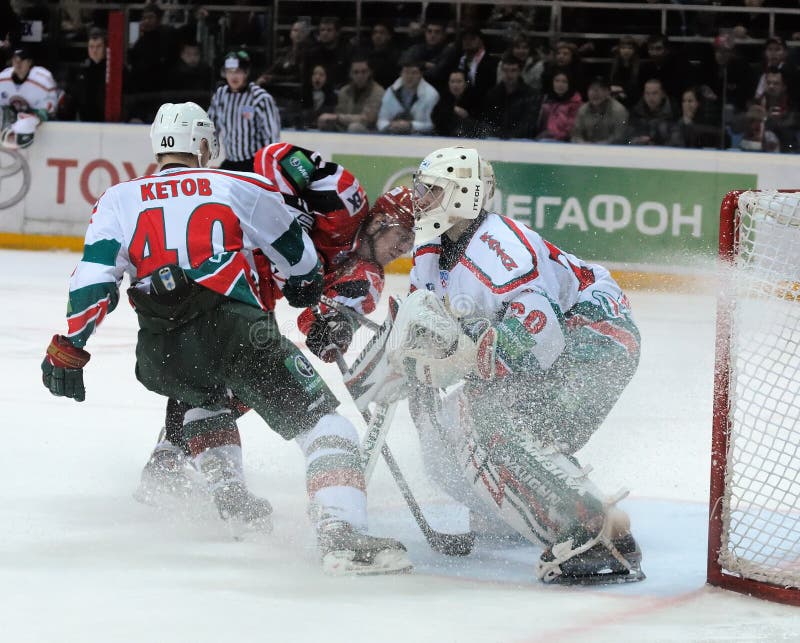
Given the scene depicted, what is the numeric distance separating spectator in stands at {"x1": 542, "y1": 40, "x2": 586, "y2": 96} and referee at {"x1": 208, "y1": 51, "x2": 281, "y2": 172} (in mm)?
1638

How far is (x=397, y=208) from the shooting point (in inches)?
153

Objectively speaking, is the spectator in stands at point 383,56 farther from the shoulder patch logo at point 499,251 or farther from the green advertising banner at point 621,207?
the shoulder patch logo at point 499,251

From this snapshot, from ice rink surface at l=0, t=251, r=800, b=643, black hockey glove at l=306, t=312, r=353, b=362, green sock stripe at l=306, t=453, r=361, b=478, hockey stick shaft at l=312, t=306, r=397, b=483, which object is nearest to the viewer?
ice rink surface at l=0, t=251, r=800, b=643

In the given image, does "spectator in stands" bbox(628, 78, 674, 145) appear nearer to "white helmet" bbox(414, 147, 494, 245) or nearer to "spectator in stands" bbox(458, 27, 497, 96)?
"spectator in stands" bbox(458, 27, 497, 96)

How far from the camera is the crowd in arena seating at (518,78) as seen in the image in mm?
8008

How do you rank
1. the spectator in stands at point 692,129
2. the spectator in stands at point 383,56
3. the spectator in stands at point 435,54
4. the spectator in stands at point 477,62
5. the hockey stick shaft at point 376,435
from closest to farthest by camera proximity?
the hockey stick shaft at point 376,435 → the spectator in stands at point 692,129 → the spectator in stands at point 477,62 → the spectator in stands at point 435,54 → the spectator in stands at point 383,56

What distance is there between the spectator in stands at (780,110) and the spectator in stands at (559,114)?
105 centimetres

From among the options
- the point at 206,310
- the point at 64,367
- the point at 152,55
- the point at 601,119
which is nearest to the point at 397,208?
the point at 206,310

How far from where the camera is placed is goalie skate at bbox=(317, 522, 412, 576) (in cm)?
298

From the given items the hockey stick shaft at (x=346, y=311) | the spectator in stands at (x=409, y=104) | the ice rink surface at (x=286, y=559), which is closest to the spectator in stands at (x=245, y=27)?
the spectator in stands at (x=409, y=104)

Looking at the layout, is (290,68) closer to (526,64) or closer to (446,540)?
(526,64)

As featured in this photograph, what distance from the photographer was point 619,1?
846cm

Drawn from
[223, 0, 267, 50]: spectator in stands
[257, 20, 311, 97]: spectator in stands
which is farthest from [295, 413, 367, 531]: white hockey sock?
[223, 0, 267, 50]: spectator in stands

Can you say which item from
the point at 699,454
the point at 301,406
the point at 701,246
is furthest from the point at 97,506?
the point at 701,246
